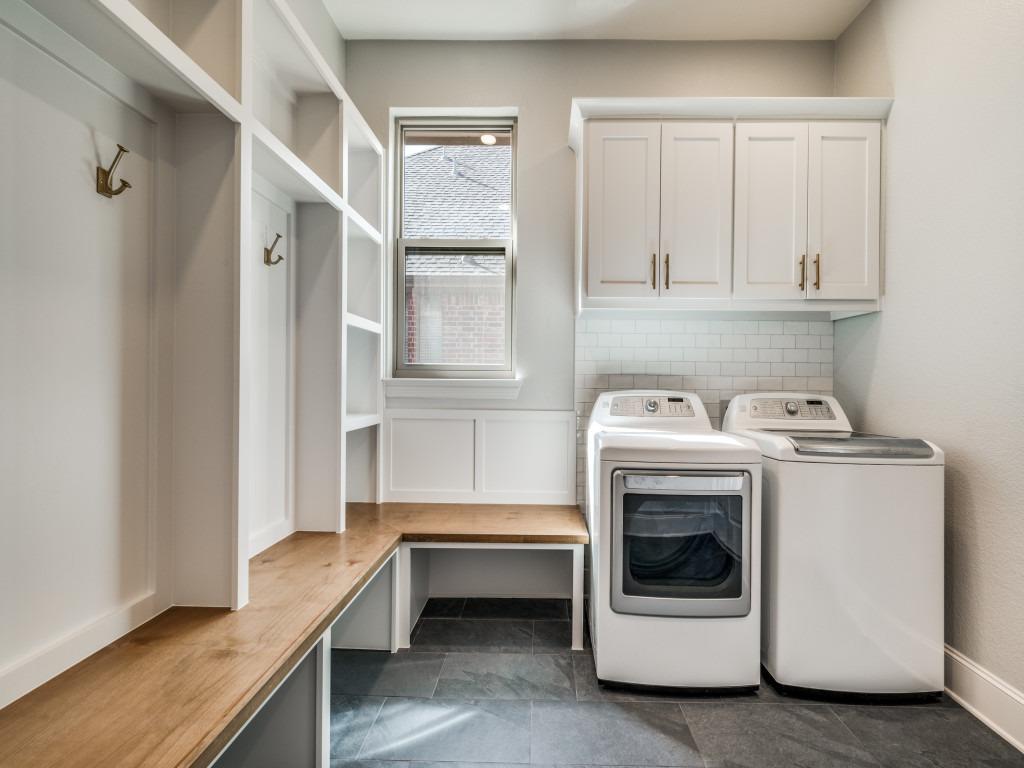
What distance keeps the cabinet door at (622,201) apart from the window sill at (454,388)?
2.22 feet

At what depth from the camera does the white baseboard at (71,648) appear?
1.05 metres

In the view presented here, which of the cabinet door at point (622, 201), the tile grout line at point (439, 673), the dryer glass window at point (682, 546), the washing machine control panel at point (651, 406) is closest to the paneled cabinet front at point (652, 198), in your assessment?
the cabinet door at point (622, 201)

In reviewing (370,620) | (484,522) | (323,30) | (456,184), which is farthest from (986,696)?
Answer: (323,30)

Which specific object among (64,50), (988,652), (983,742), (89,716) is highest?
(64,50)

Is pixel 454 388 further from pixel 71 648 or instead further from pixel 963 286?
pixel 963 286

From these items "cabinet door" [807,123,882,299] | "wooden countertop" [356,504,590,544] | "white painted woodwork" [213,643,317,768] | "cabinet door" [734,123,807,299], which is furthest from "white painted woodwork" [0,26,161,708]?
"cabinet door" [807,123,882,299]

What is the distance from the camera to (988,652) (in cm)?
193

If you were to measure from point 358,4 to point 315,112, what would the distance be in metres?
0.83

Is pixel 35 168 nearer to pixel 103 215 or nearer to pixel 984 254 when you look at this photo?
pixel 103 215

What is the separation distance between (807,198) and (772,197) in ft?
0.52

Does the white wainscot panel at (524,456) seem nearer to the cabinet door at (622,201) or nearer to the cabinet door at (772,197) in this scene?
the cabinet door at (622,201)

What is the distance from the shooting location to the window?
306cm

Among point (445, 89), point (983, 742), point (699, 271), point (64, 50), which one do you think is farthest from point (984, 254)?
point (64, 50)

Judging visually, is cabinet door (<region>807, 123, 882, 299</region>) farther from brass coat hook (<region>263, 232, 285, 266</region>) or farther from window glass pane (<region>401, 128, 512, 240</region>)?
brass coat hook (<region>263, 232, 285, 266</region>)
